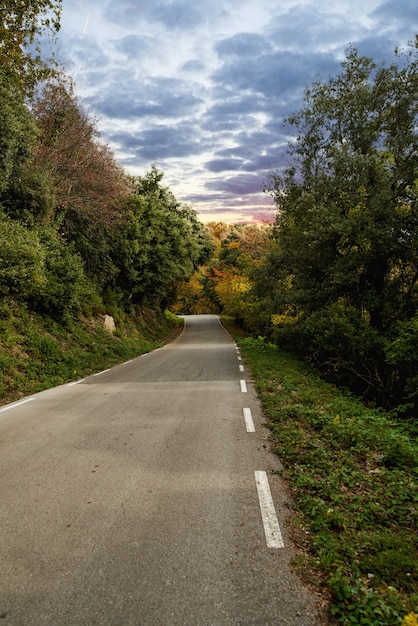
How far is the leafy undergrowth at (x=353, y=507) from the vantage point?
291 centimetres

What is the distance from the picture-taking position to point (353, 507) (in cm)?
423

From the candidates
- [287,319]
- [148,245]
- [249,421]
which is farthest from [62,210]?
[249,421]

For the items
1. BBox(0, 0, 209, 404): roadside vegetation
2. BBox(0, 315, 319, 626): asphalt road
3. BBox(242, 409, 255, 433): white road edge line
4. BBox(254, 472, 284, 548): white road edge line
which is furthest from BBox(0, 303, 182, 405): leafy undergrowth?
BBox(254, 472, 284, 548): white road edge line

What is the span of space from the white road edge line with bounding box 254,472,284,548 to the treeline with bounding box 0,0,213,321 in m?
10.7

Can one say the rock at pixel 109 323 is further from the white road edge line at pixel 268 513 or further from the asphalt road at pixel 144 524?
the white road edge line at pixel 268 513

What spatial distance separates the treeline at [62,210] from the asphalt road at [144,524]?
839 centimetres

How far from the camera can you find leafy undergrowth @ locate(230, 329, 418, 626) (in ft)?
9.55

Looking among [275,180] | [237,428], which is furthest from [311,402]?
[275,180]

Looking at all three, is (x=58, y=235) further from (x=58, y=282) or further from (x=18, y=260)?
(x=18, y=260)

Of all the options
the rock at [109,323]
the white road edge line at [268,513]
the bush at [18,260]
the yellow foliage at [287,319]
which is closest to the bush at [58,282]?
the bush at [18,260]

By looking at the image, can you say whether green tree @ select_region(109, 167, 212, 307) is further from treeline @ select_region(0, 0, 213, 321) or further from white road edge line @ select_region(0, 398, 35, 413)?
white road edge line @ select_region(0, 398, 35, 413)

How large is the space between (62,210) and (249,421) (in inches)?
670

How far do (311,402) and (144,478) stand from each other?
5368 mm

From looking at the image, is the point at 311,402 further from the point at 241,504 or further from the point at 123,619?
the point at 123,619
